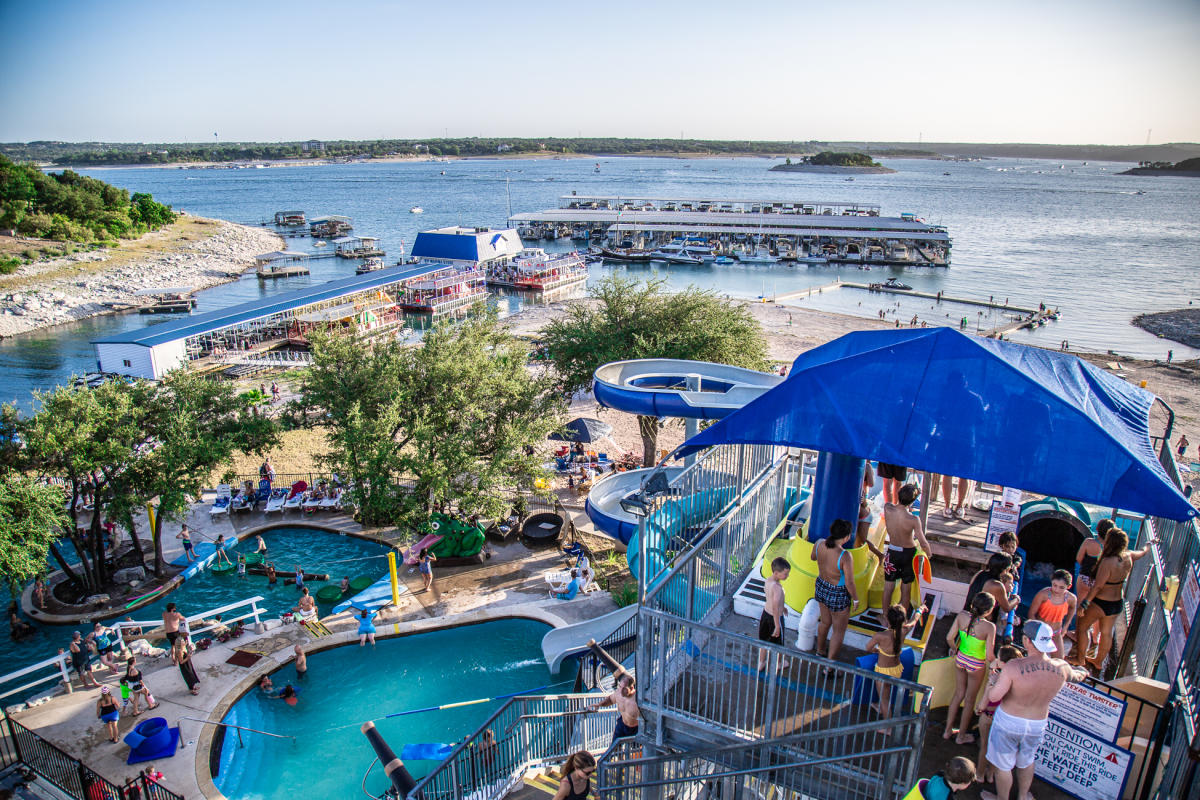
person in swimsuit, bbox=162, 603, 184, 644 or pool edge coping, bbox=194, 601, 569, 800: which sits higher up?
person in swimsuit, bbox=162, 603, 184, 644

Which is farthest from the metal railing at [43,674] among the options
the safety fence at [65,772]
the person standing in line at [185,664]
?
the person standing in line at [185,664]

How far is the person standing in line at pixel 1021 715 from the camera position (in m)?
5.43

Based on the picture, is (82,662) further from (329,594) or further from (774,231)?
(774,231)

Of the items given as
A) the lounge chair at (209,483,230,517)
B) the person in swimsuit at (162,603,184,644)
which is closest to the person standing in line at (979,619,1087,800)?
the person in swimsuit at (162,603,184,644)

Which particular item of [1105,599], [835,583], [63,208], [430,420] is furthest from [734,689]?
[63,208]

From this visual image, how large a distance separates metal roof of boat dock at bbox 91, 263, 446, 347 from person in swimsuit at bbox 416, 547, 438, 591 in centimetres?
2921

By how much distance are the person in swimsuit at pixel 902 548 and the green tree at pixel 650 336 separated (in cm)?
1893

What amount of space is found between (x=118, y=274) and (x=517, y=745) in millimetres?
85251

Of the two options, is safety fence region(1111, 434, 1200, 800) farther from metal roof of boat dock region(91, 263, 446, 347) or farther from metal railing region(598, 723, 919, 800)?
metal roof of boat dock region(91, 263, 446, 347)

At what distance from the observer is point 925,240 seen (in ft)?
315

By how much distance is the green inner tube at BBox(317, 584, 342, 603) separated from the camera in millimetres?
17984

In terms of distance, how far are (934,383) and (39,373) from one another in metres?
57.5

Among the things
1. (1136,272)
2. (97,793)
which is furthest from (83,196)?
(1136,272)

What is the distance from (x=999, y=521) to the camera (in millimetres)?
8898
